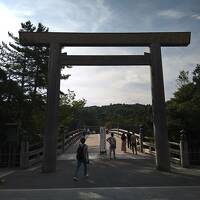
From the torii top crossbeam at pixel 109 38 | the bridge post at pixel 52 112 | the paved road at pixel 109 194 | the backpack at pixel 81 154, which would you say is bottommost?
the paved road at pixel 109 194

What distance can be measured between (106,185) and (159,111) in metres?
5.29

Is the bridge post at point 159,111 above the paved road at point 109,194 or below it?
above

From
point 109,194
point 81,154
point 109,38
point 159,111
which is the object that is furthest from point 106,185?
point 109,38

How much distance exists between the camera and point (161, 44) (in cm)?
1572

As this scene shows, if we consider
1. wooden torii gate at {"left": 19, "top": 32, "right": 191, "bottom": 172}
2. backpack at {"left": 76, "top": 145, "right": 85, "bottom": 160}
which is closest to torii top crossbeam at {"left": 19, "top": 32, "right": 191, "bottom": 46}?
wooden torii gate at {"left": 19, "top": 32, "right": 191, "bottom": 172}

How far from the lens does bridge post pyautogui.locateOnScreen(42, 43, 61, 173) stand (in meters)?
14.6

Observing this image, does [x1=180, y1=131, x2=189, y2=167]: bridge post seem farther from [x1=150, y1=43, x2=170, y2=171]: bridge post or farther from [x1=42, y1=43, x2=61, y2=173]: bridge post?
[x1=42, y1=43, x2=61, y2=173]: bridge post

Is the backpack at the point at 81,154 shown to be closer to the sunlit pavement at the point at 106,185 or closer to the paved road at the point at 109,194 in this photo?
the sunlit pavement at the point at 106,185

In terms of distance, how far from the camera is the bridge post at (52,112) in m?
14.6

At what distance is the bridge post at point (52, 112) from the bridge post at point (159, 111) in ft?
14.5

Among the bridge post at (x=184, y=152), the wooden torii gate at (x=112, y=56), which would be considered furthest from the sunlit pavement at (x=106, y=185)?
the wooden torii gate at (x=112, y=56)

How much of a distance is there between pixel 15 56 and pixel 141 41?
19996mm

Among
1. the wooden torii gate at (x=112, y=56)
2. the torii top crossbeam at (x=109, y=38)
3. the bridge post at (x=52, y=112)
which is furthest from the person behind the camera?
the torii top crossbeam at (x=109, y=38)

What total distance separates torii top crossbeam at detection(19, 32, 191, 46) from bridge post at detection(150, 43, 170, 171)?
17.2 inches
